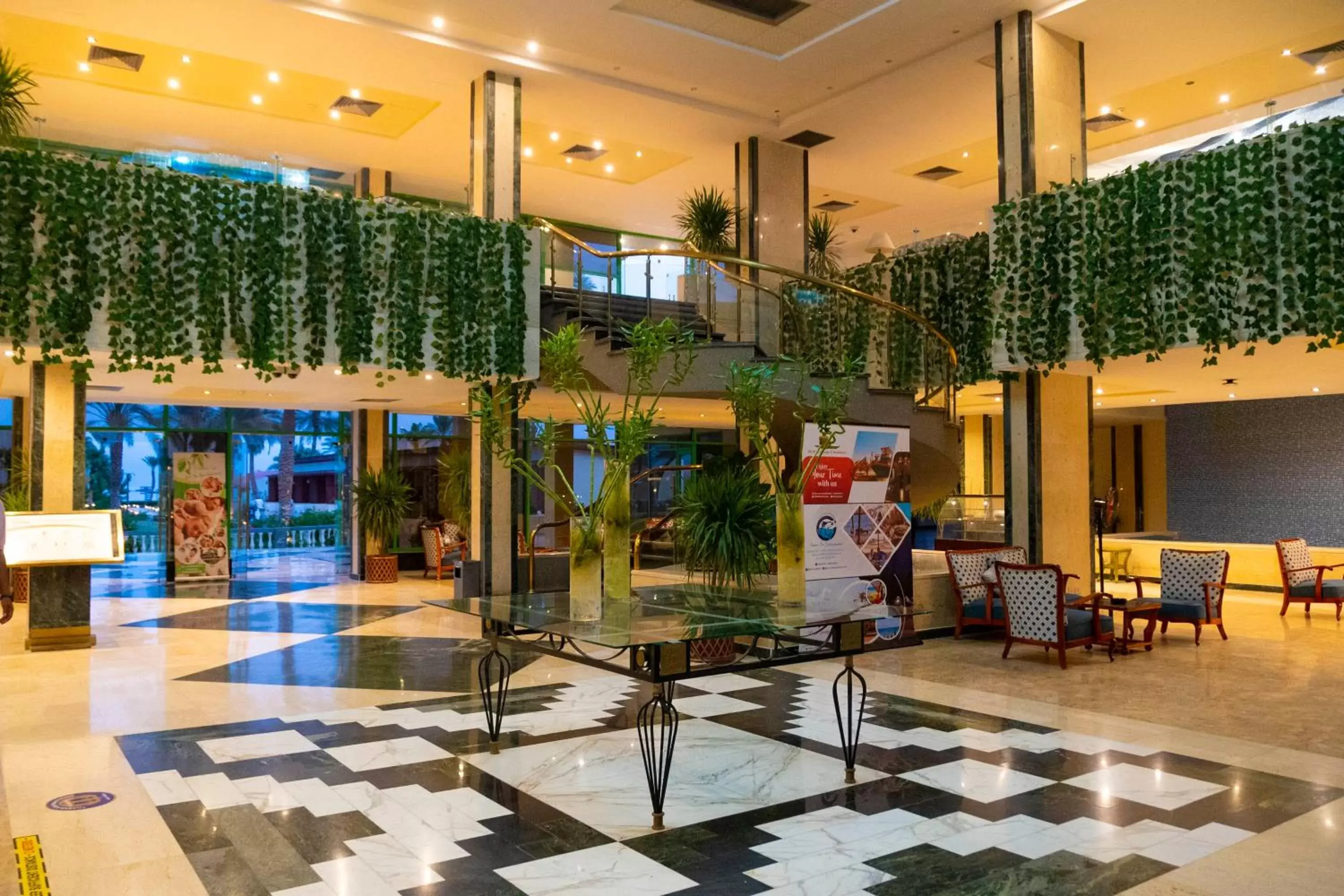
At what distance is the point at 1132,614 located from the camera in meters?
9.66

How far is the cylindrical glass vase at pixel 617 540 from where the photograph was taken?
18.4 ft

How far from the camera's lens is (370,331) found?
9672 mm

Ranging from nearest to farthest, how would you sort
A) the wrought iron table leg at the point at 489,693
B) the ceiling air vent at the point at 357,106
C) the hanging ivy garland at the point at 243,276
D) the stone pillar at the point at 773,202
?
the wrought iron table leg at the point at 489,693, the hanging ivy garland at the point at 243,276, the ceiling air vent at the point at 357,106, the stone pillar at the point at 773,202

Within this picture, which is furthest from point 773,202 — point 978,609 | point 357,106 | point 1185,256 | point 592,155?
point 978,609

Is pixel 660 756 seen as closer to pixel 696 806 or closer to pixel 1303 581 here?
pixel 696 806

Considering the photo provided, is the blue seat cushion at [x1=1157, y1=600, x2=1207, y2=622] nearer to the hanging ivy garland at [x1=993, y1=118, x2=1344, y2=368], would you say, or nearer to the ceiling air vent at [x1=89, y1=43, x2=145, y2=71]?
the hanging ivy garland at [x1=993, y1=118, x2=1344, y2=368]

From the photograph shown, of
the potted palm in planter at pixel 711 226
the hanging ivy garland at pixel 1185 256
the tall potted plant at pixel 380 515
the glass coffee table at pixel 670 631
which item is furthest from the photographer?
the tall potted plant at pixel 380 515

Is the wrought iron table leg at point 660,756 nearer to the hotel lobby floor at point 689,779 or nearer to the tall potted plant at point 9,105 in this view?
the hotel lobby floor at point 689,779

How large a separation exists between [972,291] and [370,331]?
6992mm

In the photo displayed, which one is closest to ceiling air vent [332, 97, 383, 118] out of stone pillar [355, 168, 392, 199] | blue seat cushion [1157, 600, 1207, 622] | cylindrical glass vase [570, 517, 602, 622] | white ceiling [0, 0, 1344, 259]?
white ceiling [0, 0, 1344, 259]

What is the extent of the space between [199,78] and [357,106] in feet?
5.89

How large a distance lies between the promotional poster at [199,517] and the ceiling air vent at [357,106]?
653cm

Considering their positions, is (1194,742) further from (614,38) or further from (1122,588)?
(1122,588)

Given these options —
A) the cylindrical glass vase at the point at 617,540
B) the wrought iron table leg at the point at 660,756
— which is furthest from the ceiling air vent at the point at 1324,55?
the wrought iron table leg at the point at 660,756
